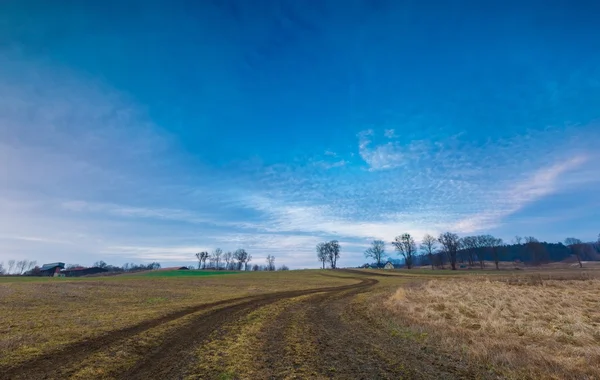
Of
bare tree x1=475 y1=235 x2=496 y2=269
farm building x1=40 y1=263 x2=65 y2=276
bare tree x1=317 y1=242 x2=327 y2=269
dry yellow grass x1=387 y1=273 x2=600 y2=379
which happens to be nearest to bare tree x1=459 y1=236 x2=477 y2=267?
bare tree x1=475 y1=235 x2=496 y2=269

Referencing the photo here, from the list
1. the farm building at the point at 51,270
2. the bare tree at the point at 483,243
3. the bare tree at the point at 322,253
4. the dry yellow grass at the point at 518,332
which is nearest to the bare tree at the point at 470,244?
the bare tree at the point at 483,243

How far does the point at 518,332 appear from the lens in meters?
14.1

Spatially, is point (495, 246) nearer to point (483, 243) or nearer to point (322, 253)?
point (483, 243)

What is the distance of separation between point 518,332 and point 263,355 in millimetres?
12760

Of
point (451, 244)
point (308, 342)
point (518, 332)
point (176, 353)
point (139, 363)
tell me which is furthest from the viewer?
point (451, 244)

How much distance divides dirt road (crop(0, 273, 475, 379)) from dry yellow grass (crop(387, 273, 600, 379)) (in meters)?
2.01

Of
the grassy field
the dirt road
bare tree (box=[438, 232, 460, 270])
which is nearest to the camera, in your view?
the dirt road

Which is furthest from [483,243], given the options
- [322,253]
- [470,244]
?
[322,253]

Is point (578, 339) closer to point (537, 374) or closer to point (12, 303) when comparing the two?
point (537, 374)

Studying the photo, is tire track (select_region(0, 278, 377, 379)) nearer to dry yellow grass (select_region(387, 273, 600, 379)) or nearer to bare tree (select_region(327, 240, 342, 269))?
dry yellow grass (select_region(387, 273, 600, 379))

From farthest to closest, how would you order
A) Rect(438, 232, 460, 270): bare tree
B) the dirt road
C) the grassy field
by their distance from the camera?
Rect(438, 232, 460, 270): bare tree < the grassy field < the dirt road

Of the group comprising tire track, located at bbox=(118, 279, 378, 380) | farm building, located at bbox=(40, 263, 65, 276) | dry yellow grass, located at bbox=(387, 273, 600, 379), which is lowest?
dry yellow grass, located at bbox=(387, 273, 600, 379)

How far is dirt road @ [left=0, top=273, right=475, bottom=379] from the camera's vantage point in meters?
9.43

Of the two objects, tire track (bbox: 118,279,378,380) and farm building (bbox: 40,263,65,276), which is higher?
farm building (bbox: 40,263,65,276)
